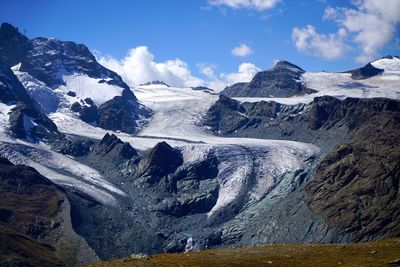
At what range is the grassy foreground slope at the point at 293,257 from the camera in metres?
47.3

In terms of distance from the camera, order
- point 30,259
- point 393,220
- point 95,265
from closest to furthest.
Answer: point 95,265, point 30,259, point 393,220

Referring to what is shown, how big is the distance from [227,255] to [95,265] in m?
11.7

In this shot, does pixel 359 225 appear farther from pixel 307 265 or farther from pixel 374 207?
pixel 307 265

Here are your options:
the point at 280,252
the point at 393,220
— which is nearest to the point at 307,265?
the point at 280,252

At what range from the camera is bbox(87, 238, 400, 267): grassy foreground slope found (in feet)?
155

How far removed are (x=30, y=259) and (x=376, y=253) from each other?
5573 inches

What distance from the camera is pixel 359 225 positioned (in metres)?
194

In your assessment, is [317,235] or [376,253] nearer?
[376,253]

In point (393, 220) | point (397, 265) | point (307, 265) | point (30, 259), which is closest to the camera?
point (397, 265)

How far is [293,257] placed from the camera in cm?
5025

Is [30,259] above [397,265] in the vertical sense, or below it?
below

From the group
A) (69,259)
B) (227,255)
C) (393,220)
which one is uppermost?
(227,255)

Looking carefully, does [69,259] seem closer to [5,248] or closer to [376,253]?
[5,248]

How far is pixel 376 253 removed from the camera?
49.5 metres
